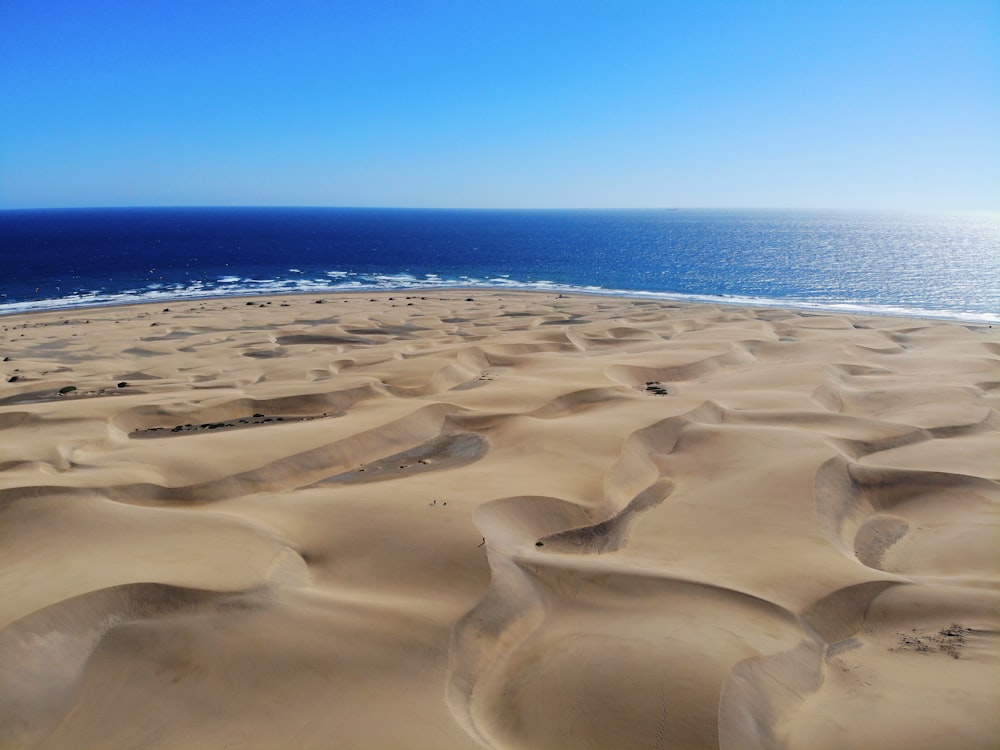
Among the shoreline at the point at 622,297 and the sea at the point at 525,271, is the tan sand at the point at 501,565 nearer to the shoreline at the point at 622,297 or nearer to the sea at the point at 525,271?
the shoreline at the point at 622,297

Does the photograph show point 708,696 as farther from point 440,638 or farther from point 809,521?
point 809,521

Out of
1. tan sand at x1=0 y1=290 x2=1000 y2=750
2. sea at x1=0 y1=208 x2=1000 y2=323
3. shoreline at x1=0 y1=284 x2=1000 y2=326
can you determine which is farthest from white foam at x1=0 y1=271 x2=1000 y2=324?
tan sand at x1=0 y1=290 x2=1000 y2=750

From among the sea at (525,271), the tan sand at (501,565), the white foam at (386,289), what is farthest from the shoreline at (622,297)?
the tan sand at (501,565)

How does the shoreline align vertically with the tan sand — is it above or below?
below

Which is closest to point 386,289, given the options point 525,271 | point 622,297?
point 525,271

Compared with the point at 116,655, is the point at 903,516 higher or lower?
lower

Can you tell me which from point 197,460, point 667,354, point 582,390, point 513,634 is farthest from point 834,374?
point 197,460

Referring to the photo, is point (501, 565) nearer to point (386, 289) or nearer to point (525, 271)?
point (386, 289)

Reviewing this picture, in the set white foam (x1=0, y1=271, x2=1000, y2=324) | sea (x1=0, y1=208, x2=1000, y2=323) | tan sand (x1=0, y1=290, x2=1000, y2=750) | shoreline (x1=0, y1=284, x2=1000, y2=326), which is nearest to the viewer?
tan sand (x1=0, y1=290, x2=1000, y2=750)

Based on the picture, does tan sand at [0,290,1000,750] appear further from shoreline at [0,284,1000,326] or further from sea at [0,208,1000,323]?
sea at [0,208,1000,323]
